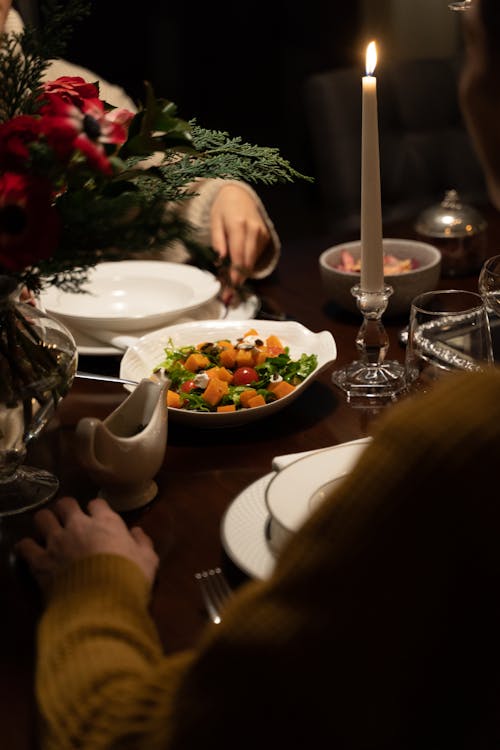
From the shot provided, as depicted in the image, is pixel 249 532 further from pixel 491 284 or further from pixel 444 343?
pixel 491 284

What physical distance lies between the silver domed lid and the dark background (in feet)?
8.14

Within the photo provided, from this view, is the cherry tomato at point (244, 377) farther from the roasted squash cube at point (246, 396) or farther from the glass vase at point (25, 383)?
the glass vase at point (25, 383)

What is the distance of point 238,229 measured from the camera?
184 centimetres

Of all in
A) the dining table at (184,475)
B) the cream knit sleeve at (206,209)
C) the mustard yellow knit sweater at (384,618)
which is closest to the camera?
the mustard yellow knit sweater at (384,618)

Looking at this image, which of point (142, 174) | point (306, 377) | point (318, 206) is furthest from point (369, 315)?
point (318, 206)

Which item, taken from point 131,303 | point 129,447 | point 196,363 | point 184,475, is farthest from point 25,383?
point 131,303

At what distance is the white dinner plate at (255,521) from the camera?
925 millimetres

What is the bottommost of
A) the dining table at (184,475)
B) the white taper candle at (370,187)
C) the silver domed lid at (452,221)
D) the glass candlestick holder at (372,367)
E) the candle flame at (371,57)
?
the dining table at (184,475)

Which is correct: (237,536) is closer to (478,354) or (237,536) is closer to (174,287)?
(478,354)

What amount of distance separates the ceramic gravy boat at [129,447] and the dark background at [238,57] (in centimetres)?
320

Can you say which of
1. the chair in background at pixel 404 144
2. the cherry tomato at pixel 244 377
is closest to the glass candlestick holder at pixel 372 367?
the cherry tomato at pixel 244 377

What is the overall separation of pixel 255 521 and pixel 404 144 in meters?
1.99

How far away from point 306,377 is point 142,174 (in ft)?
1.31

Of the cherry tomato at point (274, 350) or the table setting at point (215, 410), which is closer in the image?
the table setting at point (215, 410)
